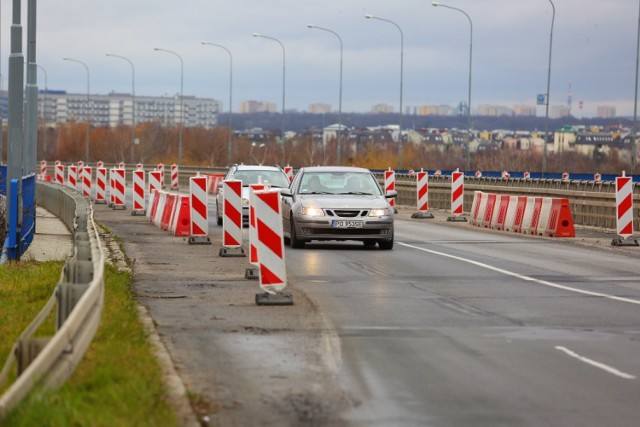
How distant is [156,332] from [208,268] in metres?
8.04

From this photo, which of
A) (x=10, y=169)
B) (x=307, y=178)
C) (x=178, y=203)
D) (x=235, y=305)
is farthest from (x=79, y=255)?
(x=178, y=203)

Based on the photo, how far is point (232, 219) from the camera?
23000 millimetres

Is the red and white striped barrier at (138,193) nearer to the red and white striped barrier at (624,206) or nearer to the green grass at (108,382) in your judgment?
the red and white striped barrier at (624,206)

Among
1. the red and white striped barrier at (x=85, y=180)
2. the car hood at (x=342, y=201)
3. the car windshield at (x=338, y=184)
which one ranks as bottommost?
the red and white striped barrier at (x=85, y=180)

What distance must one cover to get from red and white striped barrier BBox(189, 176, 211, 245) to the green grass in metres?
10.9

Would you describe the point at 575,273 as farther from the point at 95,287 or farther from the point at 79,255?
the point at 95,287

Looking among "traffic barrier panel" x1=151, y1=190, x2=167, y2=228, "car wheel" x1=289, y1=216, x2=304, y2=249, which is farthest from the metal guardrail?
"traffic barrier panel" x1=151, y1=190, x2=167, y2=228

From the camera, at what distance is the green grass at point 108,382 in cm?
746

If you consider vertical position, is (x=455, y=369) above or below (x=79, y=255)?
below

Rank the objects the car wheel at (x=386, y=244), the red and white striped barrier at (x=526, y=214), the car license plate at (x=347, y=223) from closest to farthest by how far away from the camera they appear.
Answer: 1. the car license plate at (x=347, y=223)
2. the car wheel at (x=386, y=244)
3. the red and white striped barrier at (x=526, y=214)

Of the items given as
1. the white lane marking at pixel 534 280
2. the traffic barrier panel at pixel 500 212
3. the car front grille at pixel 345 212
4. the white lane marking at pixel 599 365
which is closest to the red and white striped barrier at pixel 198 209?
the car front grille at pixel 345 212

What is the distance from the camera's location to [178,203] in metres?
30.5

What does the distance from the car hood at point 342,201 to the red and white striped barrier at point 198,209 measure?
1.85 metres

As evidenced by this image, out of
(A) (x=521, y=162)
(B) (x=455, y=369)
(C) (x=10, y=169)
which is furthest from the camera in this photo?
(A) (x=521, y=162)
